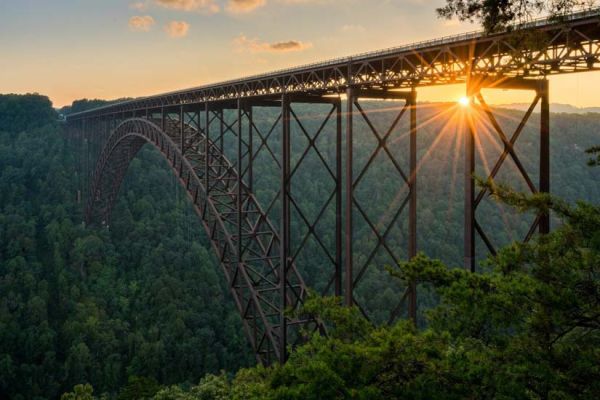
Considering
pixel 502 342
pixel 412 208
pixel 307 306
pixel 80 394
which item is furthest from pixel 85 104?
pixel 502 342

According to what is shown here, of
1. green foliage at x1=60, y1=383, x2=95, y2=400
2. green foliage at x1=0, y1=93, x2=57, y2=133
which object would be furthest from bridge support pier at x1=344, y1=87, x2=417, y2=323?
green foliage at x1=0, y1=93, x2=57, y2=133

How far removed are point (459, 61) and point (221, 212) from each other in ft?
71.6

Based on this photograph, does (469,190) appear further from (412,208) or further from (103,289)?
(103,289)

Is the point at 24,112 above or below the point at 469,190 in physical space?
above

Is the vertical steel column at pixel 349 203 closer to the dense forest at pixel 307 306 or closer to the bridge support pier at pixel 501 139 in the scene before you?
the dense forest at pixel 307 306

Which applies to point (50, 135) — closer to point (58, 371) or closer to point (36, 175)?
point (36, 175)

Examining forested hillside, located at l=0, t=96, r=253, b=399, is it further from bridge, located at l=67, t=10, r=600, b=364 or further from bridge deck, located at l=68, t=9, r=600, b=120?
bridge deck, located at l=68, t=9, r=600, b=120

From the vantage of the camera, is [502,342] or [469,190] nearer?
[502,342]

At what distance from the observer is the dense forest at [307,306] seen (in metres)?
7.41

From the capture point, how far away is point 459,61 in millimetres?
12008

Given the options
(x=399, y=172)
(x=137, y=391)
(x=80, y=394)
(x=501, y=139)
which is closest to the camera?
(x=501, y=139)

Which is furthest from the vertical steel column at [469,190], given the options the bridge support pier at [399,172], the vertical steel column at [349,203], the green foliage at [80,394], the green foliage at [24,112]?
the green foliage at [24,112]

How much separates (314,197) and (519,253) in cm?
7078

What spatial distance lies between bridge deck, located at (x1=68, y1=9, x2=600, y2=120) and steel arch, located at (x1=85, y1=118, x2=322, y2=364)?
6321mm
